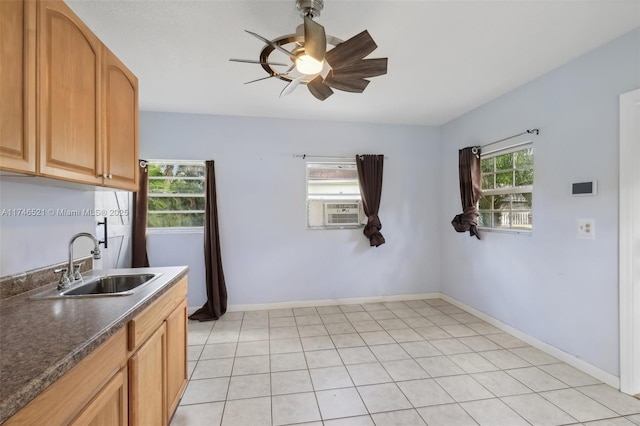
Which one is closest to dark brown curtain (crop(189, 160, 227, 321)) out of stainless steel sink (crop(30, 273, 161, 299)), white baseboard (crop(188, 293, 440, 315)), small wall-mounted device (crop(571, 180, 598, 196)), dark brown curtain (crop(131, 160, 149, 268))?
white baseboard (crop(188, 293, 440, 315))

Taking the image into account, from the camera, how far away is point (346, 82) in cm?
198

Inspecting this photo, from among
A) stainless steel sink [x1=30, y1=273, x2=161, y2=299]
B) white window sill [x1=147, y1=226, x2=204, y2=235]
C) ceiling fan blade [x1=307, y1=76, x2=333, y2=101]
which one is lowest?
stainless steel sink [x1=30, y1=273, x2=161, y2=299]

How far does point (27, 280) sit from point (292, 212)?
2.63m

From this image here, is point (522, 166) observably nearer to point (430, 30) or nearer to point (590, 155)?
point (590, 155)

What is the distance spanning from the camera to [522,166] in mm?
2951

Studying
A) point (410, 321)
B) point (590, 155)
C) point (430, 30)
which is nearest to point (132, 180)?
point (430, 30)

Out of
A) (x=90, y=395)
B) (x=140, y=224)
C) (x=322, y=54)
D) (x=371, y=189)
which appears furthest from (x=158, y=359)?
(x=371, y=189)

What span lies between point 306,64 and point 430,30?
3.19 ft

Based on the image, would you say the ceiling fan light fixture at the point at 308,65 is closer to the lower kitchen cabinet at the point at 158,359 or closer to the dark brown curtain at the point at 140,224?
the lower kitchen cabinet at the point at 158,359

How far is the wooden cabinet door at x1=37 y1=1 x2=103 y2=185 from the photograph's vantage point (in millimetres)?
1237

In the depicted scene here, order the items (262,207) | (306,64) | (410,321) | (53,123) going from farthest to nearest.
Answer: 1. (262,207)
2. (410,321)
3. (306,64)
4. (53,123)

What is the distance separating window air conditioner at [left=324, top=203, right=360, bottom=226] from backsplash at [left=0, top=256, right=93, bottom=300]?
9.17ft

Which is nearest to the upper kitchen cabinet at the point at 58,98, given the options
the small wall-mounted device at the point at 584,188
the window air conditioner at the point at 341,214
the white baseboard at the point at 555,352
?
the window air conditioner at the point at 341,214

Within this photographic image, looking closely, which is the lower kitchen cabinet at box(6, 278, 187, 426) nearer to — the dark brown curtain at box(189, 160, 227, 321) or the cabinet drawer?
the cabinet drawer
